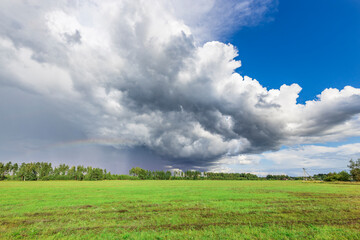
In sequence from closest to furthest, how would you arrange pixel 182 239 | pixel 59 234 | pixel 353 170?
pixel 182 239 < pixel 59 234 < pixel 353 170

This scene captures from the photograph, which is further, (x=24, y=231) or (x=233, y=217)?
(x=233, y=217)

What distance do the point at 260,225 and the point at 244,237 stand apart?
12.0 ft

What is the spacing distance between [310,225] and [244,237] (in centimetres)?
728

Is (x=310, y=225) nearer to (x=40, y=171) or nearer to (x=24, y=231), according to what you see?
(x=24, y=231)

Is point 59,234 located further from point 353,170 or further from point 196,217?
point 353,170

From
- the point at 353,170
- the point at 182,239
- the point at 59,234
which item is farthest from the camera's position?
the point at 353,170

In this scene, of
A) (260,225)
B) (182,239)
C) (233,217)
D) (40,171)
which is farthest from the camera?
(40,171)

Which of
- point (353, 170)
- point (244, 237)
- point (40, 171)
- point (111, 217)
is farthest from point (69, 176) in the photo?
point (353, 170)

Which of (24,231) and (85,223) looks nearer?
(24,231)

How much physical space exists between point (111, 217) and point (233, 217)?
1213cm

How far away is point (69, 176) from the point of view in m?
184

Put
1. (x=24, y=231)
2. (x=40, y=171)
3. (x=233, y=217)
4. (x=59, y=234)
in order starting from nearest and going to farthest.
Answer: (x=59, y=234), (x=24, y=231), (x=233, y=217), (x=40, y=171)

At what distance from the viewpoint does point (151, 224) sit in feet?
48.6

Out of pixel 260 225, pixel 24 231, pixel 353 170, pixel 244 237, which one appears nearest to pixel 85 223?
pixel 24 231
